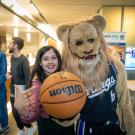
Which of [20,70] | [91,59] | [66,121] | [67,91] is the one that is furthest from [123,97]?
[20,70]

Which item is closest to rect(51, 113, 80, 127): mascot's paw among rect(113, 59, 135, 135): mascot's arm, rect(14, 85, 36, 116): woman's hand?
rect(14, 85, 36, 116): woman's hand

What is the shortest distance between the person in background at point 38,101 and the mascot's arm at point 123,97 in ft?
1.46

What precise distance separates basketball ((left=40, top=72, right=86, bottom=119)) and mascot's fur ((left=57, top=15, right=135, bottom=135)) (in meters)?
0.33

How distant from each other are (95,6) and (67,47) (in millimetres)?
5136

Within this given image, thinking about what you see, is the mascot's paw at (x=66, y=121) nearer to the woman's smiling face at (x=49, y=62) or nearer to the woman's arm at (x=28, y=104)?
the woman's arm at (x=28, y=104)

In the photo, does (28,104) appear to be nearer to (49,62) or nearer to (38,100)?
(38,100)

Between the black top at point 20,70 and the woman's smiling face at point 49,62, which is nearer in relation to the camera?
the woman's smiling face at point 49,62

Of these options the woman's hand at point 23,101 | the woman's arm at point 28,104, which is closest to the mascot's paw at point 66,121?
the woman's arm at point 28,104

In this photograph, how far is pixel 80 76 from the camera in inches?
90.4

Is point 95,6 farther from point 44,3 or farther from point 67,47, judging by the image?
point 67,47

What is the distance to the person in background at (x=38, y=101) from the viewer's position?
204cm

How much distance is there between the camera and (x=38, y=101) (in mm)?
2086

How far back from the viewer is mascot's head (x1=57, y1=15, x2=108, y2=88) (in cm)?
229

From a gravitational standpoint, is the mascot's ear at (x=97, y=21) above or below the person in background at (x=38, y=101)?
above
